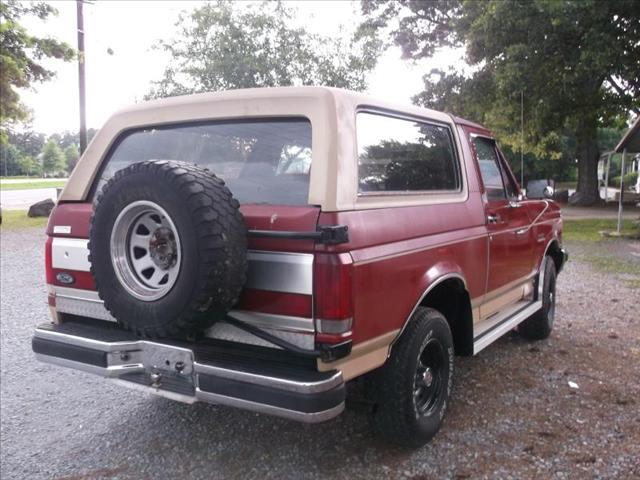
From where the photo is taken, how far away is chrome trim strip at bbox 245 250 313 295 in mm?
2479

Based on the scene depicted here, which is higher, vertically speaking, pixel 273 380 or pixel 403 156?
pixel 403 156

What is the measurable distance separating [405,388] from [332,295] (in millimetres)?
814

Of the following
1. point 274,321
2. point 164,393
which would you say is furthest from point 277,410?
point 164,393

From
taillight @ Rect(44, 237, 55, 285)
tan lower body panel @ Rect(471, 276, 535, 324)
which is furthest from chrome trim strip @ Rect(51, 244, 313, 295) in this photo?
tan lower body panel @ Rect(471, 276, 535, 324)

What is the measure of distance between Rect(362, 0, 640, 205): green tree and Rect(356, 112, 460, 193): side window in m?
11.7

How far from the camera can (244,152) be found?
3.05 m

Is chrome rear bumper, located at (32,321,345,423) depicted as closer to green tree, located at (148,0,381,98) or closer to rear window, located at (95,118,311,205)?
rear window, located at (95,118,311,205)

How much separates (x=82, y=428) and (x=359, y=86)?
23830 millimetres

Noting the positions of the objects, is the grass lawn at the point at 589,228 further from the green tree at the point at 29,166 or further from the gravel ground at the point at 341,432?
the green tree at the point at 29,166

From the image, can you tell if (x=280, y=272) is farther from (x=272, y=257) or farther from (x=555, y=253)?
(x=555, y=253)

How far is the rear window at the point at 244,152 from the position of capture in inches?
110

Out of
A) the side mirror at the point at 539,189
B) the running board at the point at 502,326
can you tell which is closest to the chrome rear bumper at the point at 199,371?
the running board at the point at 502,326

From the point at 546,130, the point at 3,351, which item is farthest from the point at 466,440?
the point at 546,130

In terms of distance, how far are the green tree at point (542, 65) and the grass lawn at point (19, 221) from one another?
45.9 ft
